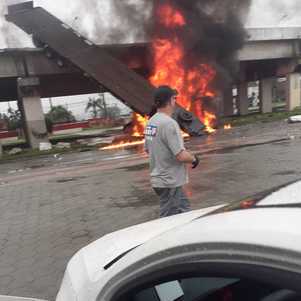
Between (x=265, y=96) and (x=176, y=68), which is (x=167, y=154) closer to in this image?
(x=176, y=68)

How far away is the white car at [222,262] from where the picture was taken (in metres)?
1.01

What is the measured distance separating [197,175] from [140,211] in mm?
2731

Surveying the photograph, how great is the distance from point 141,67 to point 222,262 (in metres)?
24.4

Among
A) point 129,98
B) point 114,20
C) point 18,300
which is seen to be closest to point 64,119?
point 114,20

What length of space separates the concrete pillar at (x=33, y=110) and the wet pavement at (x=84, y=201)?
1094 cm

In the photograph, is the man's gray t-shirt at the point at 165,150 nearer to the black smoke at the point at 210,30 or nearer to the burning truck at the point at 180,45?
the burning truck at the point at 180,45

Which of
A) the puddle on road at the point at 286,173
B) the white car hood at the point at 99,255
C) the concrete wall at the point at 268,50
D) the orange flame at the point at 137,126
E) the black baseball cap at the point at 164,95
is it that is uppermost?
the concrete wall at the point at 268,50

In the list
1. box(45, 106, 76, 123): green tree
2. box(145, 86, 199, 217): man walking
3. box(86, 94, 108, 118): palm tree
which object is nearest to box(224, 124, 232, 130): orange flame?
box(145, 86, 199, 217): man walking

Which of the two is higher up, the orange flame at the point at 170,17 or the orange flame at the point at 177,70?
the orange flame at the point at 170,17

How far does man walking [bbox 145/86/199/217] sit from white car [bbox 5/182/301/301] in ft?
7.15

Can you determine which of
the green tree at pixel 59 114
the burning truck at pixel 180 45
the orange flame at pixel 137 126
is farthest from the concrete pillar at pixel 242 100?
the green tree at pixel 59 114

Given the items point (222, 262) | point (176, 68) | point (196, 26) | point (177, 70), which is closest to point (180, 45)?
point (176, 68)

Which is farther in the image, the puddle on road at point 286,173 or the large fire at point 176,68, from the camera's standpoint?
the large fire at point 176,68

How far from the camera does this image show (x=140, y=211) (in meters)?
6.05
